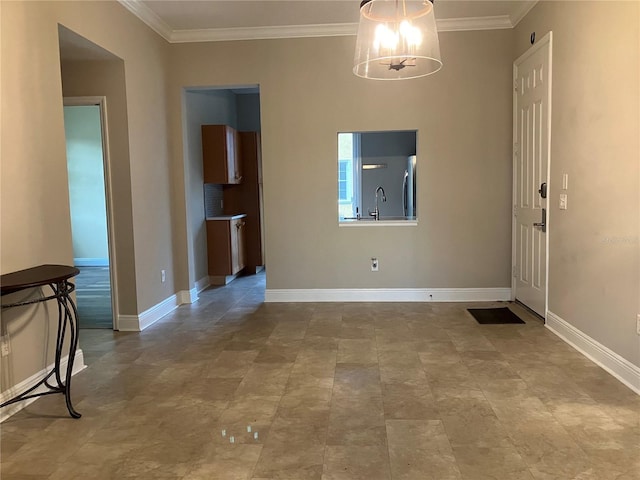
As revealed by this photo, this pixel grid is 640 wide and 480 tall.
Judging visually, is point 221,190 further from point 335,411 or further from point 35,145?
point 335,411

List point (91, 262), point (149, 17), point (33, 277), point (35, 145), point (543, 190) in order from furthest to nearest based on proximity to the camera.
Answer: point (91, 262)
point (149, 17)
point (543, 190)
point (35, 145)
point (33, 277)

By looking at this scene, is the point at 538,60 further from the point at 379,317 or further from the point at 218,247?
the point at 218,247

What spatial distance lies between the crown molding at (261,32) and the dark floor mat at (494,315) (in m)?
3.05

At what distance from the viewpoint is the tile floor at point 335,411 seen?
2.11m

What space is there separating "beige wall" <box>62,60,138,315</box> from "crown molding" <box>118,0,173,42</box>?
51cm

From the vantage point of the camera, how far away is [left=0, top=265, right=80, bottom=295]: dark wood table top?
2.33 meters

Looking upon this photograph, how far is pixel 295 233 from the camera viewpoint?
17.0 ft

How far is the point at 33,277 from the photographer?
2508 mm

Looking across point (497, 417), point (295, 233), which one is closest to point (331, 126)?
point (295, 233)

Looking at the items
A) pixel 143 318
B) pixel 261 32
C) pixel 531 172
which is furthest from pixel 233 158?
pixel 531 172

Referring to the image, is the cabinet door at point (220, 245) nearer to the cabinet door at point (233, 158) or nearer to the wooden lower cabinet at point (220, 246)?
the wooden lower cabinet at point (220, 246)

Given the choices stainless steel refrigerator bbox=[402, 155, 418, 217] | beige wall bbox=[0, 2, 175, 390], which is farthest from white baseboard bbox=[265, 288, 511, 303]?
beige wall bbox=[0, 2, 175, 390]

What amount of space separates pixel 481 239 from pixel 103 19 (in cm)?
399

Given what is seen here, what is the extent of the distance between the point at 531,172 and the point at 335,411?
9.78 ft
